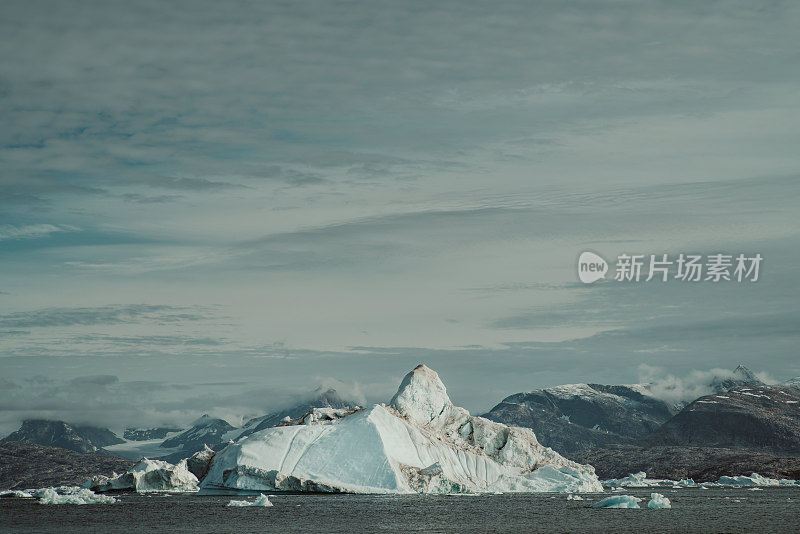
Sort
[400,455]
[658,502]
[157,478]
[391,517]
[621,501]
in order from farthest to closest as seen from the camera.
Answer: [157,478]
[400,455]
[658,502]
[621,501]
[391,517]

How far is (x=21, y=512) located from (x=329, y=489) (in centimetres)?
4253

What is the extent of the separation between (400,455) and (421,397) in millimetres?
25940

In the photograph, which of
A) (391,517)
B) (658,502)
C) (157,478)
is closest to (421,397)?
(157,478)

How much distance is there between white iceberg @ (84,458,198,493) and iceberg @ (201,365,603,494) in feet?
33.7

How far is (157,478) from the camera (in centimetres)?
14850

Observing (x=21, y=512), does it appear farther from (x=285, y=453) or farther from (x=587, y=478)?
(x=587, y=478)

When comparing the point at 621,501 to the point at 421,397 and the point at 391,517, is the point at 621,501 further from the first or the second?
the point at 421,397

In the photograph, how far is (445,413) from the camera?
154875 mm

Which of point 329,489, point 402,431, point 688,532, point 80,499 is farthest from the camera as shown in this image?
point 402,431

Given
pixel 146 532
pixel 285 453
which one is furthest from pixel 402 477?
pixel 146 532

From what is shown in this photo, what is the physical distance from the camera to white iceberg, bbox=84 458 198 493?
14512cm

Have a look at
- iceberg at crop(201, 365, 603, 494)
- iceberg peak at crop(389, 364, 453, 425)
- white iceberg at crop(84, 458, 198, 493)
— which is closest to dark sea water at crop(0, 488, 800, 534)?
iceberg at crop(201, 365, 603, 494)

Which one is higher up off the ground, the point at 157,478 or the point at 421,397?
the point at 421,397

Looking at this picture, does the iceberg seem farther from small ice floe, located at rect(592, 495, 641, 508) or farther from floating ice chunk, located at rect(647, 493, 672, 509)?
small ice floe, located at rect(592, 495, 641, 508)
